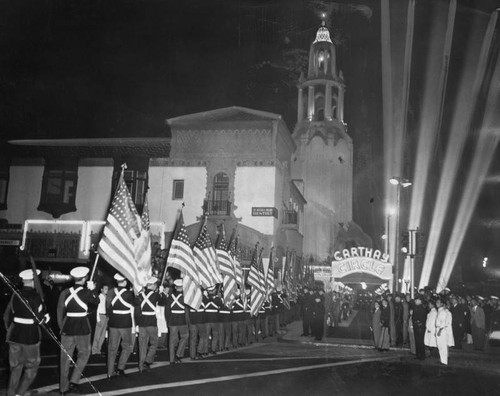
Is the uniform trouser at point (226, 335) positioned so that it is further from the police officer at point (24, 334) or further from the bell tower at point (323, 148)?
the bell tower at point (323, 148)

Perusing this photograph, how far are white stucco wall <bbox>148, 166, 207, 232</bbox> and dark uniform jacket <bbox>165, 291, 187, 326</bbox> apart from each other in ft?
61.2

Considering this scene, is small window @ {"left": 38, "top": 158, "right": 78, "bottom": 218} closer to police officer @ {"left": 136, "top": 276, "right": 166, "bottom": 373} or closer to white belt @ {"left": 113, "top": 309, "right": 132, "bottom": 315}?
police officer @ {"left": 136, "top": 276, "right": 166, "bottom": 373}

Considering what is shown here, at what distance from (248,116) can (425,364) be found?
21.1 metres

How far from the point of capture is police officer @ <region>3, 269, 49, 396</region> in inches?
305

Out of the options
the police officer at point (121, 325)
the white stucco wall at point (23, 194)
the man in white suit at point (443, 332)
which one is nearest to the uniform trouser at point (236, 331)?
the police officer at point (121, 325)

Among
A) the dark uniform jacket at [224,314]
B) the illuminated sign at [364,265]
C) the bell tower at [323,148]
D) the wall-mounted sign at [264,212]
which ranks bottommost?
the dark uniform jacket at [224,314]

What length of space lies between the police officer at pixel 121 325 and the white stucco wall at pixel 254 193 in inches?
825

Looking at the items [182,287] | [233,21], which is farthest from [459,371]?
[233,21]

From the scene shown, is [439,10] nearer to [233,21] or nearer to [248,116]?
[233,21]

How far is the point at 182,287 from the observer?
43.1 feet

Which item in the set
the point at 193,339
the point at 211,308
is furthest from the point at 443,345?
the point at 193,339

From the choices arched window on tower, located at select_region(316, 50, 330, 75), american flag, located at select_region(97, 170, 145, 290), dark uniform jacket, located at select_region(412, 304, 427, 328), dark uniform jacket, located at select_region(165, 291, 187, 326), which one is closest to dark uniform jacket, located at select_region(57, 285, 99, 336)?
american flag, located at select_region(97, 170, 145, 290)

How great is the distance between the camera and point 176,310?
12.4m

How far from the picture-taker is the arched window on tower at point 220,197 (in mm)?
31203
